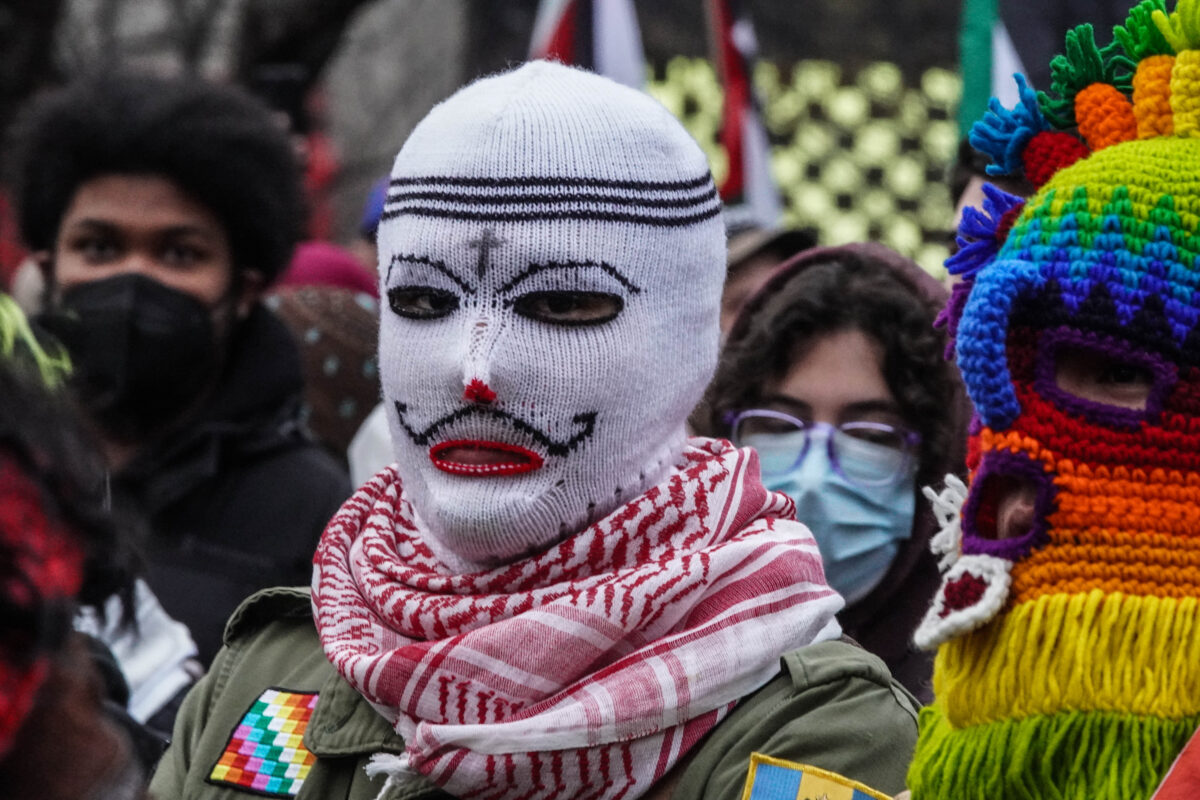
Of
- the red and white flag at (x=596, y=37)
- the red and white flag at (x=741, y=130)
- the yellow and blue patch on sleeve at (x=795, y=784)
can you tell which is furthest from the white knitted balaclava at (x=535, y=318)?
the red and white flag at (x=596, y=37)

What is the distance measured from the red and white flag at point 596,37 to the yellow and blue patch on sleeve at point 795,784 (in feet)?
12.9

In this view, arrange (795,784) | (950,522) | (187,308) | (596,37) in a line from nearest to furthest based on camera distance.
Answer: (950,522), (795,784), (187,308), (596,37)

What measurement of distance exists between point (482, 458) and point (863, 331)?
124 centimetres

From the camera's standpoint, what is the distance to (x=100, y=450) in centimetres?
160

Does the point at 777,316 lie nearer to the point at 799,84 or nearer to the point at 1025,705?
the point at 1025,705

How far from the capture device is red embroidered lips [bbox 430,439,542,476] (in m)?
2.73

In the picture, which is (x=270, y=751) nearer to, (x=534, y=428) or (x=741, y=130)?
(x=534, y=428)

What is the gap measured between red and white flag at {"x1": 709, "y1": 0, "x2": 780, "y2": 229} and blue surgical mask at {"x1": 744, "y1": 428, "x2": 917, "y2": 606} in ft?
7.52

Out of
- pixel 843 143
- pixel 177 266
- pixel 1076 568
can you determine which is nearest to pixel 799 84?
pixel 843 143

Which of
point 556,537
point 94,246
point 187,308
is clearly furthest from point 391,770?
point 94,246

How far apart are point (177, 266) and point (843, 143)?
455cm

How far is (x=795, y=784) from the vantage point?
2.41 metres

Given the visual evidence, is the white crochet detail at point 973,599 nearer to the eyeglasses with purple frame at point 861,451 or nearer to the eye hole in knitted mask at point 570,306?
the eye hole in knitted mask at point 570,306

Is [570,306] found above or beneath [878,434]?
above
